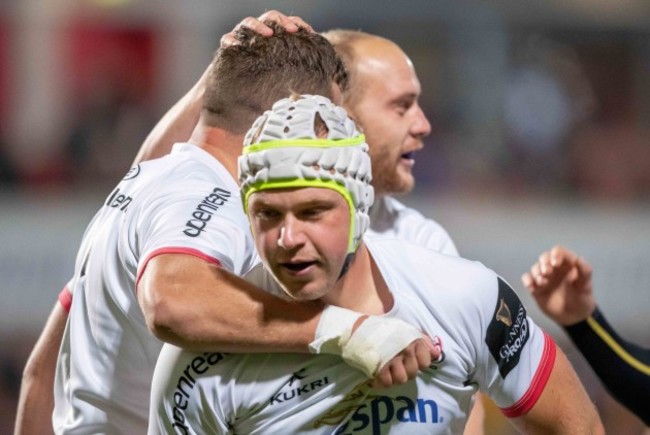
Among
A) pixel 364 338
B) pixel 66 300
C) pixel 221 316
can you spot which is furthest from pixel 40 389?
pixel 364 338

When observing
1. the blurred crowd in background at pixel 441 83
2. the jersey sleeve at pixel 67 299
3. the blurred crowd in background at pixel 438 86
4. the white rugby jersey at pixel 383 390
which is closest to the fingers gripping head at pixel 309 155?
the white rugby jersey at pixel 383 390

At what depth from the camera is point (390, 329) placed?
95.4 inches

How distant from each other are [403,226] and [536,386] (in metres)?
1.63

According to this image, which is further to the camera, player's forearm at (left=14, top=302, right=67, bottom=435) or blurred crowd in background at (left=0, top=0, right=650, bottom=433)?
blurred crowd in background at (left=0, top=0, right=650, bottom=433)

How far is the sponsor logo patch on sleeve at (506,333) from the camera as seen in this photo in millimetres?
2598

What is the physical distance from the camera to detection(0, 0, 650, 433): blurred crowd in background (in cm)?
968

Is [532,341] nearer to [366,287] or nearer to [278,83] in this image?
[366,287]

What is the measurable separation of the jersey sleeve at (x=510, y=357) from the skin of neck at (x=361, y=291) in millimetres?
208

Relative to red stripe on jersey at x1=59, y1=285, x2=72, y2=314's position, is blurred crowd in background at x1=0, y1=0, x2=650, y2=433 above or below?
below

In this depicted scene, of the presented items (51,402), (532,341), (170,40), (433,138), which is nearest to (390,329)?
(532,341)

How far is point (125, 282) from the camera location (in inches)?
117

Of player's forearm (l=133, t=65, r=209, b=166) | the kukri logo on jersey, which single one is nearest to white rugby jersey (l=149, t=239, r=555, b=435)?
the kukri logo on jersey

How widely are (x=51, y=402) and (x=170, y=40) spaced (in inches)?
297

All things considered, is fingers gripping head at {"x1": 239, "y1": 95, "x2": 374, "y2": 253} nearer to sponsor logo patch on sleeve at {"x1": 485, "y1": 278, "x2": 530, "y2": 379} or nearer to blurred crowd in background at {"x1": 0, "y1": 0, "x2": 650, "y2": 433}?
sponsor logo patch on sleeve at {"x1": 485, "y1": 278, "x2": 530, "y2": 379}
